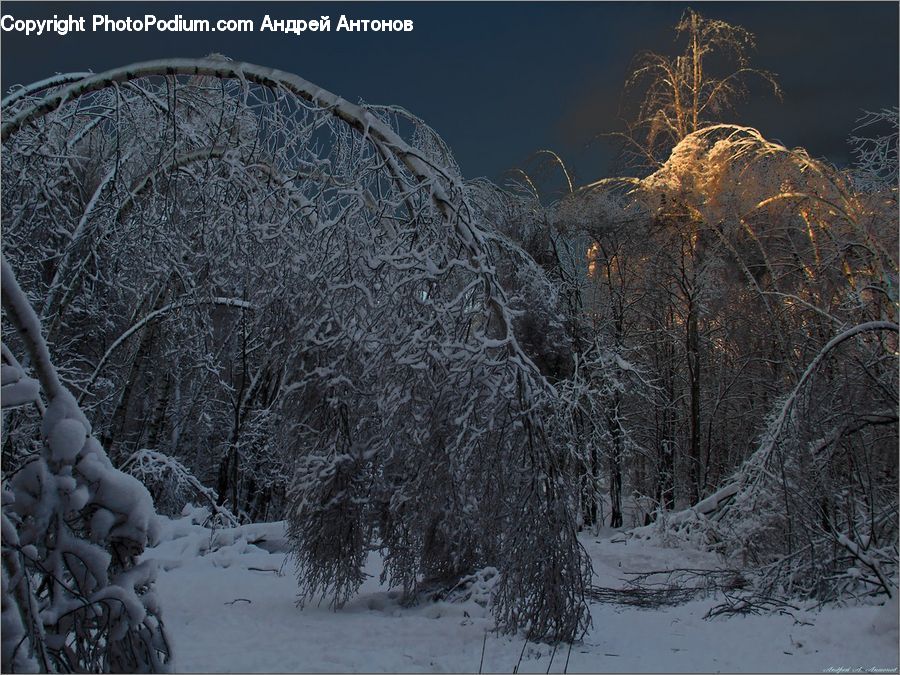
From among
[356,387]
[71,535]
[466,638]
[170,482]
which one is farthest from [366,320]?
[170,482]

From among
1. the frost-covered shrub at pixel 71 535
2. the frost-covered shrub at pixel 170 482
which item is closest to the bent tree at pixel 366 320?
the frost-covered shrub at pixel 71 535

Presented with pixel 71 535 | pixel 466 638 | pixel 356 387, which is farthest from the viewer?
pixel 356 387

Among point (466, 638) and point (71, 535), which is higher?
point (71, 535)

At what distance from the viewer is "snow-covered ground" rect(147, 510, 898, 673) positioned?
202 inches

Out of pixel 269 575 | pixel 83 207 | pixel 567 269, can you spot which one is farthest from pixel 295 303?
pixel 567 269

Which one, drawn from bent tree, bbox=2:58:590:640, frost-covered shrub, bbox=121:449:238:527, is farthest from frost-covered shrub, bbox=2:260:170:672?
frost-covered shrub, bbox=121:449:238:527

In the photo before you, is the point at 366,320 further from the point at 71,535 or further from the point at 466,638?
the point at 71,535

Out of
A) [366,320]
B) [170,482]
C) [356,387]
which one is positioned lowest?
[170,482]

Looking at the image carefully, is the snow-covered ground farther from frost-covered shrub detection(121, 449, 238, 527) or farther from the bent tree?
frost-covered shrub detection(121, 449, 238, 527)

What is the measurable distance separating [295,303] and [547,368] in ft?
34.3

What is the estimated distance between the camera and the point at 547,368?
53.2 feet

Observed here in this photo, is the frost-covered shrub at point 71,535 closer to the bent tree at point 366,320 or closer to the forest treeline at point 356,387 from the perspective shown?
the forest treeline at point 356,387

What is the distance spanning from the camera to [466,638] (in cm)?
584

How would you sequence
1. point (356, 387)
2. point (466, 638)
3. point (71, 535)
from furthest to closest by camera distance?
point (356, 387)
point (466, 638)
point (71, 535)
